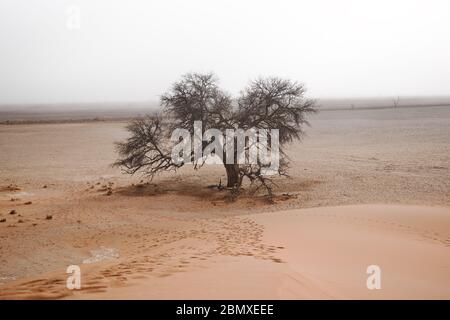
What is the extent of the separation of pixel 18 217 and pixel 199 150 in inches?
337

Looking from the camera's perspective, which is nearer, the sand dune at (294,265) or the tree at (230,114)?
the sand dune at (294,265)

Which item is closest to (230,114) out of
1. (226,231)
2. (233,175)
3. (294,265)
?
(233,175)

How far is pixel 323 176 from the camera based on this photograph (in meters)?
22.4

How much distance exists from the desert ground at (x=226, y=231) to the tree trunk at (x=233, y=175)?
0.83m

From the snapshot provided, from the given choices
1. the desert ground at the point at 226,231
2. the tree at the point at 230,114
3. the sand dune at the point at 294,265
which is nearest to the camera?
the sand dune at the point at 294,265

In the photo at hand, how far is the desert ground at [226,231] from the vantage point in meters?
6.33

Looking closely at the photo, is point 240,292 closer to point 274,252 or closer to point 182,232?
point 274,252

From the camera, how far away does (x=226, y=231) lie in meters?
11.9

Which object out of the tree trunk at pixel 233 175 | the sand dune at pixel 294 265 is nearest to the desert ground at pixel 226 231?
the sand dune at pixel 294 265

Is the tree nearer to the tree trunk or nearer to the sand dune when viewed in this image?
the tree trunk

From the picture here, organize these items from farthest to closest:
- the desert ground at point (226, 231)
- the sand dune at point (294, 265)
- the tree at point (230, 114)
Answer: the tree at point (230, 114) < the desert ground at point (226, 231) < the sand dune at point (294, 265)

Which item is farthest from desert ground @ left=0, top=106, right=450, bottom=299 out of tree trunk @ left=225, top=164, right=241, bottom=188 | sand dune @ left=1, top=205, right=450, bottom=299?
tree trunk @ left=225, top=164, right=241, bottom=188

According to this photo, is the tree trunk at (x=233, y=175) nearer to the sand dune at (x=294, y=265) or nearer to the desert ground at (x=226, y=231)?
the desert ground at (x=226, y=231)
